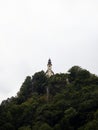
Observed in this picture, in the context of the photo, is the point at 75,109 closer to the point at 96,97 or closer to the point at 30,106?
the point at 96,97

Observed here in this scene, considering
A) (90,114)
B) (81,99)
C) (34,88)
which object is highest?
(34,88)

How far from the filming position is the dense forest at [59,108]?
221 feet

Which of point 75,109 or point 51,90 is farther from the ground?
point 51,90

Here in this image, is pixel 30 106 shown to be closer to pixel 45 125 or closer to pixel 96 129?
pixel 45 125

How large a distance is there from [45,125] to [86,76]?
23779 millimetres

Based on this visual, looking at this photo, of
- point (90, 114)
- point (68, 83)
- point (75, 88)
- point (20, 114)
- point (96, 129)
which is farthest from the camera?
point (68, 83)

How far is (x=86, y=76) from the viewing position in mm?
85750

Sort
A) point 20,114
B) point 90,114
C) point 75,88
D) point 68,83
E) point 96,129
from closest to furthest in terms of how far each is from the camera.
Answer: point 96,129 → point 90,114 → point 20,114 → point 75,88 → point 68,83

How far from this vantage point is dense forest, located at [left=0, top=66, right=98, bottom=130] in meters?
67.5

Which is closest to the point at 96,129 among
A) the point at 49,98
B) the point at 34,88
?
the point at 49,98

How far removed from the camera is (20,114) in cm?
7369

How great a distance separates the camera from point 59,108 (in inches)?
2852

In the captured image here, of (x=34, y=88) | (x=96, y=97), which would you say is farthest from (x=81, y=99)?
(x=34, y=88)

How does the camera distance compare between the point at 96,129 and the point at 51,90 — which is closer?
the point at 96,129
